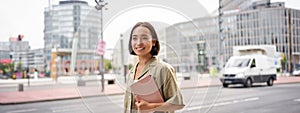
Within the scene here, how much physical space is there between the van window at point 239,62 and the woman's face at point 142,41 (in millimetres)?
12990

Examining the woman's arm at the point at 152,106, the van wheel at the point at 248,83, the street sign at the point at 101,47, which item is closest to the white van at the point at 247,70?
the van wheel at the point at 248,83

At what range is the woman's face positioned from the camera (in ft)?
3.48

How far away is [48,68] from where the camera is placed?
85.5 ft

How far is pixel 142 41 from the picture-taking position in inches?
41.9

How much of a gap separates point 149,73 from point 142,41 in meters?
0.10

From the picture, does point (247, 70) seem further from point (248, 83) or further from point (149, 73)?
point (149, 73)

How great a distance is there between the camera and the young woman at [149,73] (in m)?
1.01

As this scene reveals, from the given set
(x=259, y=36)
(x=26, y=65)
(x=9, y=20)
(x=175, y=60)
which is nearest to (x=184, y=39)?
(x=175, y=60)

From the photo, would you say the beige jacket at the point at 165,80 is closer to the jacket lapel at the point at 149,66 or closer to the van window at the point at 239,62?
the jacket lapel at the point at 149,66

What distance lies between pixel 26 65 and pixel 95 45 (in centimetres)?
2117

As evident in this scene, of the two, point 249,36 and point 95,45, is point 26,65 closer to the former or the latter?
point 95,45

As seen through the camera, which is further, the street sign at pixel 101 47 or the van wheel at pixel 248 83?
the van wheel at pixel 248 83

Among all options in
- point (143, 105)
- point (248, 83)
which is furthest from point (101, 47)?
point (248, 83)

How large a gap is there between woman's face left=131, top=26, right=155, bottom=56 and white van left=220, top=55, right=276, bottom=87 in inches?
493
